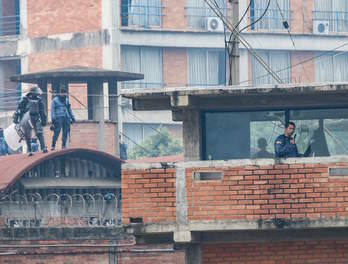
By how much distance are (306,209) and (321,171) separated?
0.62m

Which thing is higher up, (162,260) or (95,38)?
(95,38)

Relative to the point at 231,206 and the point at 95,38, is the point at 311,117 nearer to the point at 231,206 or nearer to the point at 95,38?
the point at 231,206

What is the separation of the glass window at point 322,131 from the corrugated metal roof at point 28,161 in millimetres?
11980

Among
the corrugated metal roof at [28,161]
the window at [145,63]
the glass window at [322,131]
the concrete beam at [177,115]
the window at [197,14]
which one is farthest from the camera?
the window at [197,14]

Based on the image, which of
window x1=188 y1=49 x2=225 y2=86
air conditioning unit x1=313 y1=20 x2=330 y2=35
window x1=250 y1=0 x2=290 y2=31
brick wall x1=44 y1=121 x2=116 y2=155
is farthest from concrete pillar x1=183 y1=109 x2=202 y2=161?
air conditioning unit x1=313 y1=20 x2=330 y2=35

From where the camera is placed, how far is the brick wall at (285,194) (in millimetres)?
20078

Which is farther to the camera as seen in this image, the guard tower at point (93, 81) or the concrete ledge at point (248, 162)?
the guard tower at point (93, 81)

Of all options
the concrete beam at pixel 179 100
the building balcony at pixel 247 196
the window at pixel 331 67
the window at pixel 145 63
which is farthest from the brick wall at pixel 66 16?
the building balcony at pixel 247 196

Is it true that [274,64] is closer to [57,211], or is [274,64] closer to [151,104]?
[57,211]

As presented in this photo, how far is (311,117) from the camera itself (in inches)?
872

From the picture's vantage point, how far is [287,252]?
20969 mm

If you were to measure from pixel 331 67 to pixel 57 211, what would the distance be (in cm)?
3719

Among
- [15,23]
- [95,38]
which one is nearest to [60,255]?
[95,38]

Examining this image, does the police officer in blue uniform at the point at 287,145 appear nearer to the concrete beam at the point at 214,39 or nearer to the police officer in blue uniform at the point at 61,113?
the police officer in blue uniform at the point at 61,113
